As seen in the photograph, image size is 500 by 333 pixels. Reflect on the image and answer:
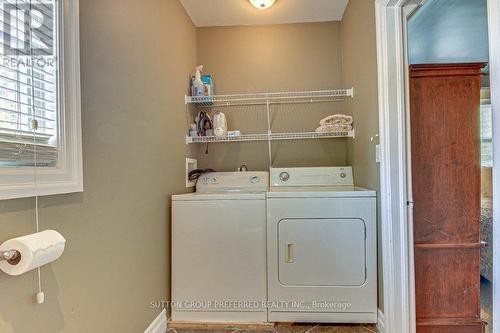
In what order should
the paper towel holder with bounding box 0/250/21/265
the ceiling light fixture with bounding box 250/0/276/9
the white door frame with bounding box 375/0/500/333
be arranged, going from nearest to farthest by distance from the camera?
the paper towel holder with bounding box 0/250/21/265 → the white door frame with bounding box 375/0/500/333 → the ceiling light fixture with bounding box 250/0/276/9

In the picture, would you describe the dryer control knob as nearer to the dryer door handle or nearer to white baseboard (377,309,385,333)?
the dryer door handle

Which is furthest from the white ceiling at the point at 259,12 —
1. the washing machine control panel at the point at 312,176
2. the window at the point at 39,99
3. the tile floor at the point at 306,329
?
the tile floor at the point at 306,329

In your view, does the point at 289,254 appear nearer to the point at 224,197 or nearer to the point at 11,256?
the point at 224,197

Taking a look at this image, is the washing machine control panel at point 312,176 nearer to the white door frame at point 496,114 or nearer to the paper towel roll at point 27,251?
the white door frame at point 496,114

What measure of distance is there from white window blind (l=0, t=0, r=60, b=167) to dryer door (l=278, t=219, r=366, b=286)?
1379mm

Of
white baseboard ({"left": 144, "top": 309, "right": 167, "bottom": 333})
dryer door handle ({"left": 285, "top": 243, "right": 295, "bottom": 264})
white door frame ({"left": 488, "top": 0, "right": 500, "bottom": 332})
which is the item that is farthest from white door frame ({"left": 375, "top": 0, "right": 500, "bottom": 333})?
white baseboard ({"left": 144, "top": 309, "right": 167, "bottom": 333})

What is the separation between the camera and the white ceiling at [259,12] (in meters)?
2.36

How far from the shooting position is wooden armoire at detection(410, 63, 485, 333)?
163cm

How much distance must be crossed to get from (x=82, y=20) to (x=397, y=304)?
2.05 metres

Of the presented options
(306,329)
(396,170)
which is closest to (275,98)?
(396,170)

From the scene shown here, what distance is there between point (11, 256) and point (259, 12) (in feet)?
8.04

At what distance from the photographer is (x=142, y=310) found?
1.60 m

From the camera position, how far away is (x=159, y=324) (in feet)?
5.84

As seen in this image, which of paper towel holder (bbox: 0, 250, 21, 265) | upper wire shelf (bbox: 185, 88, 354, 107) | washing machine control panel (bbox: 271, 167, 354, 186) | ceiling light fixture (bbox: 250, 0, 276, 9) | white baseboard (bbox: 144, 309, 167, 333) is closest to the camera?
paper towel holder (bbox: 0, 250, 21, 265)
